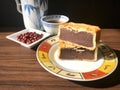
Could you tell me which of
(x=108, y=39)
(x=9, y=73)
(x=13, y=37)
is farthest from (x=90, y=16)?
(x=9, y=73)

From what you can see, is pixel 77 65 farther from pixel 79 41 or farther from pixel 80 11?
pixel 80 11

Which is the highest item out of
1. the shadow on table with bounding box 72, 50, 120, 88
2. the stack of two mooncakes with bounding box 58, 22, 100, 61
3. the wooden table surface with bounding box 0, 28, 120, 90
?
the stack of two mooncakes with bounding box 58, 22, 100, 61

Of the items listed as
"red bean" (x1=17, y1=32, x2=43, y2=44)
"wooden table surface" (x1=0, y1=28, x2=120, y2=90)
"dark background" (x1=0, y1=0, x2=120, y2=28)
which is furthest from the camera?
"dark background" (x1=0, y1=0, x2=120, y2=28)

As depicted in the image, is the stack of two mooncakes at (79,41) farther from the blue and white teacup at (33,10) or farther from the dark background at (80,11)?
the dark background at (80,11)

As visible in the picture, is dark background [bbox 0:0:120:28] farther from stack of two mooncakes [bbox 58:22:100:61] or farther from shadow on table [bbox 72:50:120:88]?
shadow on table [bbox 72:50:120:88]

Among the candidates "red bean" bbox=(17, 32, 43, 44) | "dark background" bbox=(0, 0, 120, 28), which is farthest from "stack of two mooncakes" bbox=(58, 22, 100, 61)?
"dark background" bbox=(0, 0, 120, 28)

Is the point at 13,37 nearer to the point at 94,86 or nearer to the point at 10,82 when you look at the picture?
the point at 10,82
